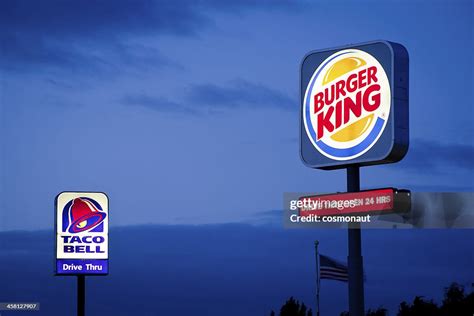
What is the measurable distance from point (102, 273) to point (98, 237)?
1208mm

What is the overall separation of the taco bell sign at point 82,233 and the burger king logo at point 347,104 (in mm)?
11452

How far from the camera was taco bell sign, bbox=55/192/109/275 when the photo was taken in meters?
35.8

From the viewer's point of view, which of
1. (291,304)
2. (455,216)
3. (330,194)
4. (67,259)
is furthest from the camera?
(291,304)

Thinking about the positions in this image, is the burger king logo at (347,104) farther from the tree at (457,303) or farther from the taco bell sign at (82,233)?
the tree at (457,303)

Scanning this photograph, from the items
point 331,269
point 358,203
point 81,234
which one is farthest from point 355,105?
point 331,269

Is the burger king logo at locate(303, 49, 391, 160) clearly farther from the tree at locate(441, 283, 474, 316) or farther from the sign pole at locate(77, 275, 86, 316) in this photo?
the tree at locate(441, 283, 474, 316)

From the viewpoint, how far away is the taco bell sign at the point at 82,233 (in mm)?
35812

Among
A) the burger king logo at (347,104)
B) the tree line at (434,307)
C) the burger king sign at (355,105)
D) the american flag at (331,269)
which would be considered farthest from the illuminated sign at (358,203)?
the tree line at (434,307)

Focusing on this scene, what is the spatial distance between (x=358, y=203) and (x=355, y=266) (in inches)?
68.7

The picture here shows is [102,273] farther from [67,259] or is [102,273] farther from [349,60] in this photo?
[349,60]

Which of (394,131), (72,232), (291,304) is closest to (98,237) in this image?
(72,232)

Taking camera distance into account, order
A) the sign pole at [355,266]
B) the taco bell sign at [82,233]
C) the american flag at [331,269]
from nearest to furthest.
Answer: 1. the sign pole at [355,266]
2. the taco bell sign at [82,233]
3. the american flag at [331,269]

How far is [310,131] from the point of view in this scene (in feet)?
88.1

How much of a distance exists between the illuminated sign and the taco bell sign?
1139cm
